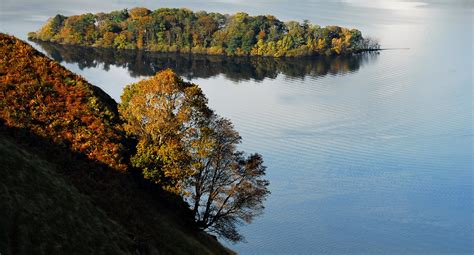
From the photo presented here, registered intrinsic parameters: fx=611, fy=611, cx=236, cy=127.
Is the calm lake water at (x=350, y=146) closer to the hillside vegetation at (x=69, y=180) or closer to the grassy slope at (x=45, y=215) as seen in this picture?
the hillside vegetation at (x=69, y=180)

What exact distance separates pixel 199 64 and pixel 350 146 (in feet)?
304

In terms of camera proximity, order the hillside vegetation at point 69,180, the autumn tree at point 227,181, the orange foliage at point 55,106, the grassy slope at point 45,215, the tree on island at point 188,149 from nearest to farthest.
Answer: the grassy slope at point 45,215 → the hillside vegetation at point 69,180 → the orange foliage at point 55,106 → the tree on island at point 188,149 → the autumn tree at point 227,181

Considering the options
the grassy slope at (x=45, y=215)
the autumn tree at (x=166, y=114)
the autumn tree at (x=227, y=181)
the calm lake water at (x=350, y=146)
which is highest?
the autumn tree at (x=166, y=114)

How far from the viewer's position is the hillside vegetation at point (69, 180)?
2892 centimetres

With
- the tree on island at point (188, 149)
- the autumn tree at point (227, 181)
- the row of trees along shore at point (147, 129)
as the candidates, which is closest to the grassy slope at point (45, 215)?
the row of trees along shore at point (147, 129)

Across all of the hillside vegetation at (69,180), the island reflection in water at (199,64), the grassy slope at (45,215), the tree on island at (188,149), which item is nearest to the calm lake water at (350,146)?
the island reflection in water at (199,64)

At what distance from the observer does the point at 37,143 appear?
4103 centimetres

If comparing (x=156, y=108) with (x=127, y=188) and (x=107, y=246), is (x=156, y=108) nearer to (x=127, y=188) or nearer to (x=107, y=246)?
(x=127, y=188)

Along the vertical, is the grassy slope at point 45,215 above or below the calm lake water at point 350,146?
above

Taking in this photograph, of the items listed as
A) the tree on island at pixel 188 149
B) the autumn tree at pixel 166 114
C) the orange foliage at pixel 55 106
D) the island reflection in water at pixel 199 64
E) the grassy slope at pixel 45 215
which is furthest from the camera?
the island reflection in water at pixel 199 64

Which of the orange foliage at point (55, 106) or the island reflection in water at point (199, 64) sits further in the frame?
the island reflection in water at point (199, 64)

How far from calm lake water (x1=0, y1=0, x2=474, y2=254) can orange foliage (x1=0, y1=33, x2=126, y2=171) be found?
20028mm

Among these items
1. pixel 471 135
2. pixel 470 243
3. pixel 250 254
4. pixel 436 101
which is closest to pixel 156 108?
pixel 250 254

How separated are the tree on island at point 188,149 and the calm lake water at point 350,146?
11958mm
